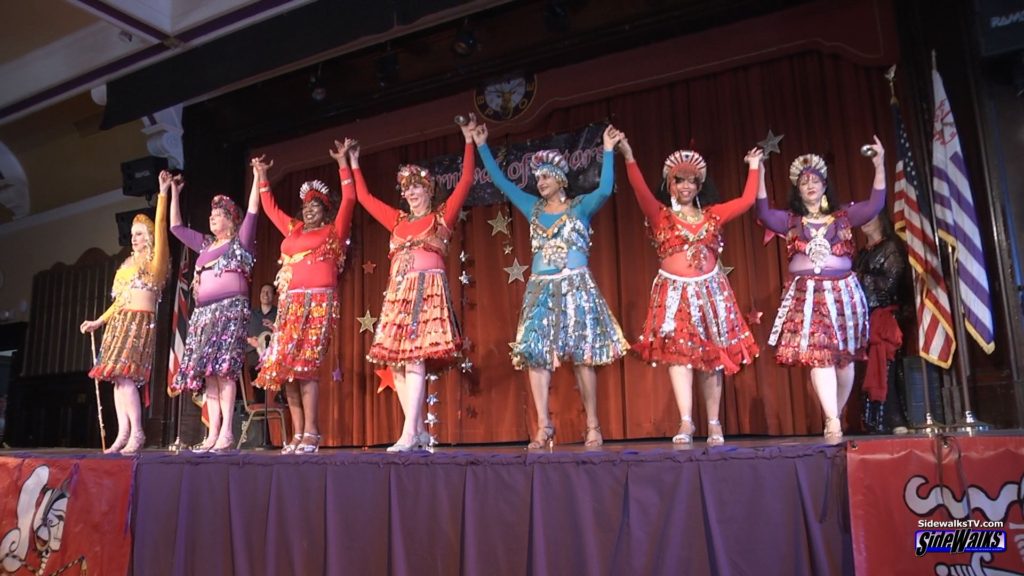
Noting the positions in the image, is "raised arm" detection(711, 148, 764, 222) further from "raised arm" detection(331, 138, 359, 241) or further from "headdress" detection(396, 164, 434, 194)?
"raised arm" detection(331, 138, 359, 241)

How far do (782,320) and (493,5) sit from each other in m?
3.24

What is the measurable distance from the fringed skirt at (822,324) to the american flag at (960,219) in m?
0.57

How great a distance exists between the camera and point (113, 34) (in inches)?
265

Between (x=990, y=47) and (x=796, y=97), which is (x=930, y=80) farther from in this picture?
(x=796, y=97)

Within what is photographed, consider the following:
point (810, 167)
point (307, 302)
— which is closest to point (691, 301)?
point (810, 167)

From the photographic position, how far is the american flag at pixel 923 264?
4039mm

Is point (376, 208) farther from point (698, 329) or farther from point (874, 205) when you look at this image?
point (874, 205)

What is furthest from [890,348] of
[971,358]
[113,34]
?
[113,34]

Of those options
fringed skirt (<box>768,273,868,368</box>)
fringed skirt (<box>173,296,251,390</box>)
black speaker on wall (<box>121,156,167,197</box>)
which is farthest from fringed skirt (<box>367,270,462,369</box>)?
black speaker on wall (<box>121,156,167,197</box>)

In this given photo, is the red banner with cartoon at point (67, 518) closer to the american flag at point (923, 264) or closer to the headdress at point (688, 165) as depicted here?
the headdress at point (688, 165)

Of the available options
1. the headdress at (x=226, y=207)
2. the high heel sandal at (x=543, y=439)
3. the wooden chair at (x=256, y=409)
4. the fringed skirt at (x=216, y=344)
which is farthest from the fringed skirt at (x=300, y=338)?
the wooden chair at (x=256, y=409)

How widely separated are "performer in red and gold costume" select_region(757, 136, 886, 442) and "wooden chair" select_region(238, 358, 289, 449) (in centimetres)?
374

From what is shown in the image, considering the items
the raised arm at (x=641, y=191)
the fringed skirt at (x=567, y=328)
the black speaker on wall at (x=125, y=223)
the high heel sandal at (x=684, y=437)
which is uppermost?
the black speaker on wall at (x=125, y=223)

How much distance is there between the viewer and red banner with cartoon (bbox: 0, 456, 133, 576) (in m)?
4.05
